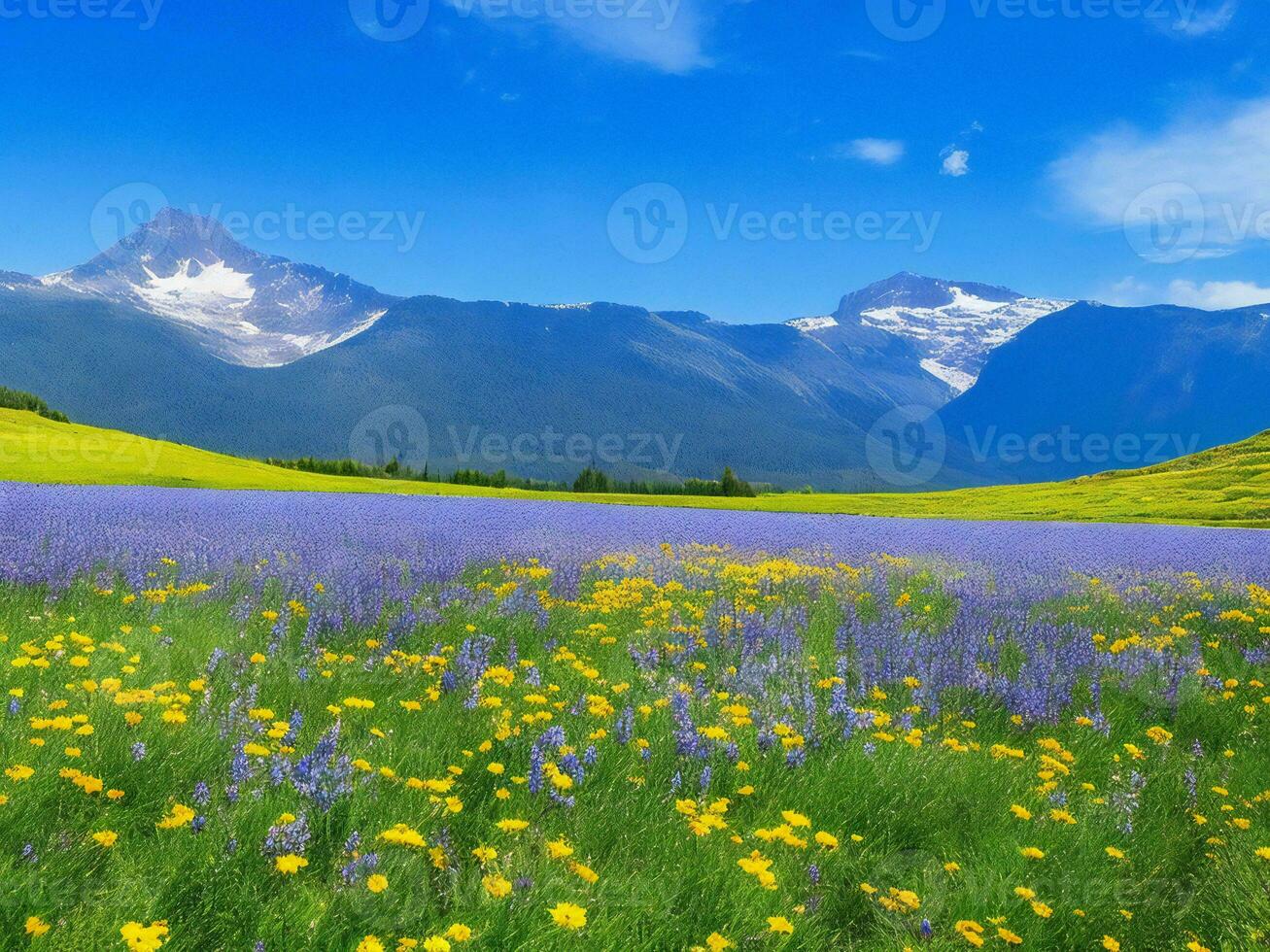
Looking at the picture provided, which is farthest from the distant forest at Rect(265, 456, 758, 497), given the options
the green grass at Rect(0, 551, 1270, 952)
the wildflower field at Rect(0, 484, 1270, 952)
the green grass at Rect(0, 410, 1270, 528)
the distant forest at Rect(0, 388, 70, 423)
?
the green grass at Rect(0, 551, 1270, 952)

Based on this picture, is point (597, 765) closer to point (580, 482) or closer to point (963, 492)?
point (963, 492)

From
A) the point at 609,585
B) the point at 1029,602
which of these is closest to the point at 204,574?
the point at 609,585

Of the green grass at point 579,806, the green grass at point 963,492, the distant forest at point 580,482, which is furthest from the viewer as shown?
the distant forest at point 580,482

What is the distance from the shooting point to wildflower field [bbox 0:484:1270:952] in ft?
10.2

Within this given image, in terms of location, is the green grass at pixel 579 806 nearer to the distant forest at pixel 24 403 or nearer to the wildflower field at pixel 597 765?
the wildflower field at pixel 597 765

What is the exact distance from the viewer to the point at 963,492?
234 feet

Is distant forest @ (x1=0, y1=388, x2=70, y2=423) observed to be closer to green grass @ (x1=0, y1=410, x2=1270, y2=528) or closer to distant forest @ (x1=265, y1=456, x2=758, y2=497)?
distant forest @ (x1=265, y1=456, x2=758, y2=497)

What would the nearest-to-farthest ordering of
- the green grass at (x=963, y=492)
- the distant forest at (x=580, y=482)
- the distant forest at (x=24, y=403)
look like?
the green grass at (x=963, y=492) < the distant forest at (x=580, y=482) < the distant forest at (x=24, y=403)

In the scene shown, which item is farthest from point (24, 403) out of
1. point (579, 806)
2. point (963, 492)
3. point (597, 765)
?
point (579, 806)

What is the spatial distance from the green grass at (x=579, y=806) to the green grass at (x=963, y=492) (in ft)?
109

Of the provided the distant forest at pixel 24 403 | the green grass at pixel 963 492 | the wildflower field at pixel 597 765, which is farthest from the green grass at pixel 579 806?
the distant forest at pixel 24 403

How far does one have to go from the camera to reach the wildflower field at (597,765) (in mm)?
3117

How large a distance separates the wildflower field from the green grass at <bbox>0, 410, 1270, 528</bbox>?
103 ft

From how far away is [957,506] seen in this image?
2274 inches
